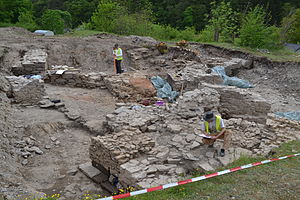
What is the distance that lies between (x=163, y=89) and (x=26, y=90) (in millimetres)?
5266

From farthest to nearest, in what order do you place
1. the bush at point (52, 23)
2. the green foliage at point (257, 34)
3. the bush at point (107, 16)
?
the bush at point (107, 16) → the bush at point (52, 23) → the green foliage at point (257, 34)

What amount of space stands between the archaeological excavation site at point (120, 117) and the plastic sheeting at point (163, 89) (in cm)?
6

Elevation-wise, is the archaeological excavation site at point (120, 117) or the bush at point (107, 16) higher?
the bush at point (107, 16)

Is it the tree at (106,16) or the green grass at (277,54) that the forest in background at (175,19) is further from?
the green grass at (277,54)

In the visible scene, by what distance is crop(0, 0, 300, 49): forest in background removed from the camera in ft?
56.9

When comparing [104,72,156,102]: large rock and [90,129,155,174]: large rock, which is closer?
[90,129,155,174]: large rock

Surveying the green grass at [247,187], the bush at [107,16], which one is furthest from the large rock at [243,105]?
the bush at [107,16]

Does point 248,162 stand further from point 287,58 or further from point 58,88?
point 287,58

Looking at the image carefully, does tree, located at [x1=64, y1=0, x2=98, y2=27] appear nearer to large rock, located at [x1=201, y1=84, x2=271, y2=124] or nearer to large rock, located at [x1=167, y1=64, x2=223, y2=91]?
large rock, located at [x1=167, y1=64, x2=223, y2=91]

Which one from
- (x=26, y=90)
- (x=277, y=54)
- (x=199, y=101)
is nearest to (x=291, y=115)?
(x=199, y=101)

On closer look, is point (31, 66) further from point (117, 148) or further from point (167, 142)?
point (167, 142)

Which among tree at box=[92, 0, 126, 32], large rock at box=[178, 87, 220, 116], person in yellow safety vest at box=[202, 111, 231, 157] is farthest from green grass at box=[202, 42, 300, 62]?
tree at box=[92, 0, 126, 32]

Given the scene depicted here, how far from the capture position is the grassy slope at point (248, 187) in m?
4.22

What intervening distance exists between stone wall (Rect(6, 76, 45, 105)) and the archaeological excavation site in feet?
0.11
